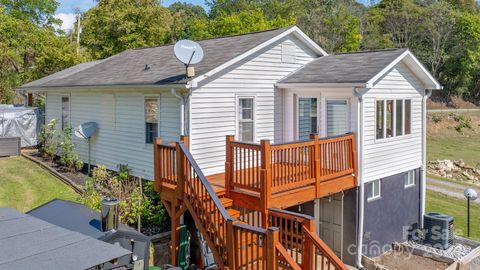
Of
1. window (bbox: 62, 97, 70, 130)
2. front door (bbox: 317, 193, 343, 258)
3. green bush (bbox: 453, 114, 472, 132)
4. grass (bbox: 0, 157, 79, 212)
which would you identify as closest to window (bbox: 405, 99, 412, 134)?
front door (bbox: 317, 193, 343, 258)

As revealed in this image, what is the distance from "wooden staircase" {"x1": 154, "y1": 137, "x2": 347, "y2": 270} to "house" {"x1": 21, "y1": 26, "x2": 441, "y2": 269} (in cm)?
5

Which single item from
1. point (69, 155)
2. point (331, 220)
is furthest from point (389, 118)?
point (69, 155)

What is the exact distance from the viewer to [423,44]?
56125mm

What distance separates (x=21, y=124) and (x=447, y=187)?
20.4 metres

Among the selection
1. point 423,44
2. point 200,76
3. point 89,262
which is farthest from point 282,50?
point 423,44

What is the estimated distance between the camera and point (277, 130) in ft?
40.8

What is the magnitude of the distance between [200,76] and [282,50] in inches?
145

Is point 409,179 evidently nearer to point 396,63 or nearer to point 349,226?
point 349,226

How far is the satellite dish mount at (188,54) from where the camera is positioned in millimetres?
9680

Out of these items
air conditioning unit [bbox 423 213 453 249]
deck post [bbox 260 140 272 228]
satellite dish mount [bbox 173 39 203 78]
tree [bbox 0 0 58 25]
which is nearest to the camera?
deck post [bbox 260 140 272 228]

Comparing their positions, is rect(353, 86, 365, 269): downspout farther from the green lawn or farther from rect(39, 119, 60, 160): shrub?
the green lawn

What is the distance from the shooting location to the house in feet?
29.3

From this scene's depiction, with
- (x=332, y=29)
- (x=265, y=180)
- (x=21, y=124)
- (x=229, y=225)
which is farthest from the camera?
(x=332, y=29)

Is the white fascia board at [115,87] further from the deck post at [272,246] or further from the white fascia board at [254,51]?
the deck post at [272,246]
